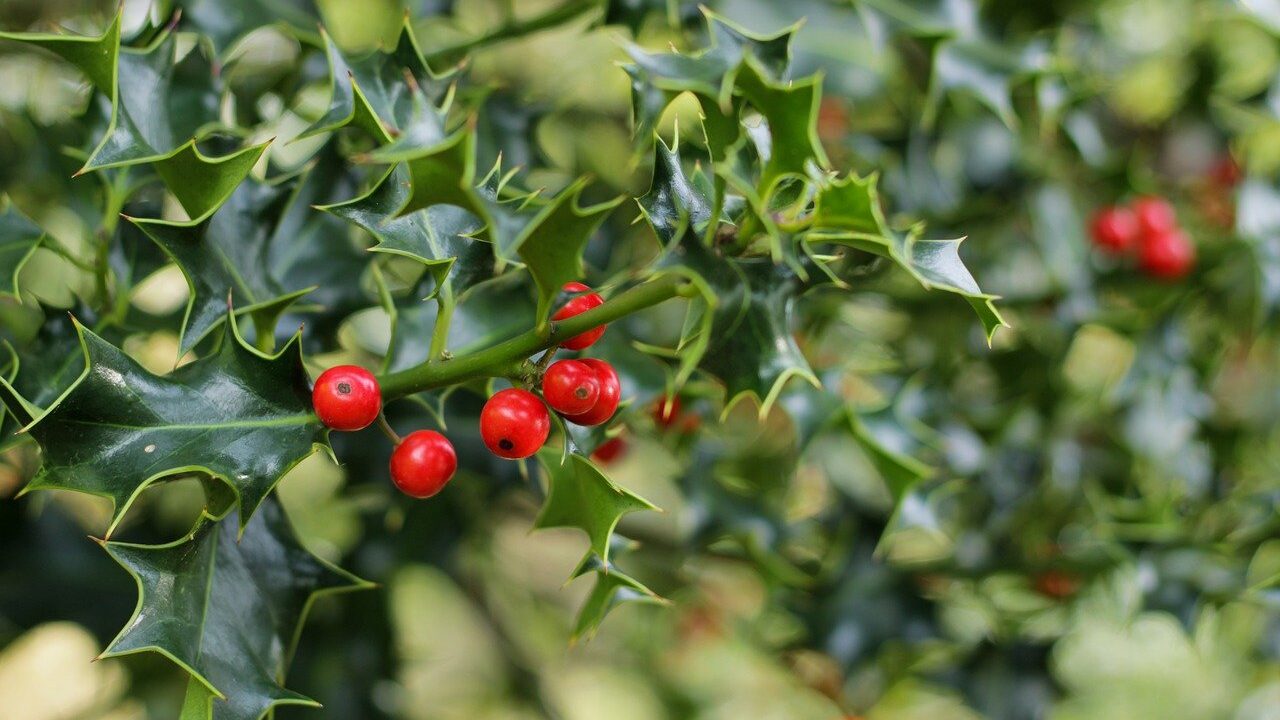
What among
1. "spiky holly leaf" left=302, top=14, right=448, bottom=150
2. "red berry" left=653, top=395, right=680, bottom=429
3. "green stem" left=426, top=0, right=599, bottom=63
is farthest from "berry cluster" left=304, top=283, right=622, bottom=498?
"green stem" left=426, top=0, right=599, bottom=63

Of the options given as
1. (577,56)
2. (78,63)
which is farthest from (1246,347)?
(78,63)

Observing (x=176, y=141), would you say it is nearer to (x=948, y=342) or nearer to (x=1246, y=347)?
(x=948, y=342)

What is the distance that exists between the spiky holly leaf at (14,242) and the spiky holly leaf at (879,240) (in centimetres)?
71

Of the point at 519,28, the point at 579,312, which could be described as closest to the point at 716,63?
the point at 579,312

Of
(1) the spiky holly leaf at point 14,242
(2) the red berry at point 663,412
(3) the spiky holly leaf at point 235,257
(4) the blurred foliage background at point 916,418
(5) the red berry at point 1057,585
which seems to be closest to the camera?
(3) the spiky holly leaf at point 235,257

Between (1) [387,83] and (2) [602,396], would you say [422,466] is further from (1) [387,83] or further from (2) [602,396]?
(1) [387,83]

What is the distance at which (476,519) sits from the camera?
1.51 meters

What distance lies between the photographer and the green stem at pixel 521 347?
26.4 inches

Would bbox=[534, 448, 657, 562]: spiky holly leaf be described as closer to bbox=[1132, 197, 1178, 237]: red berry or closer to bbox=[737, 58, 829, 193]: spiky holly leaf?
bbox=[737, 58, 829, 193]: spiky holly leaf

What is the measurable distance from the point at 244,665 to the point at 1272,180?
1584 mm

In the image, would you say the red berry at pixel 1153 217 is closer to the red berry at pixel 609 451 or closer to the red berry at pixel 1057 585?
the red berry at pixel 1057 585

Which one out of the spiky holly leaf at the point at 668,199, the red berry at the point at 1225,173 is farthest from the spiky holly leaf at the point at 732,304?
the red berry at the point at 1225,173

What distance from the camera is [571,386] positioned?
0.70m

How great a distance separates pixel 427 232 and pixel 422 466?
18 centimetres
